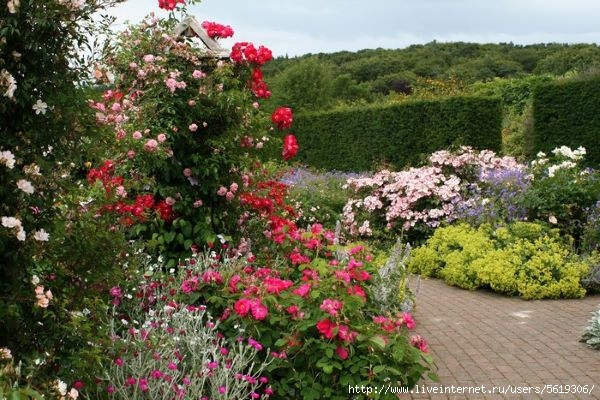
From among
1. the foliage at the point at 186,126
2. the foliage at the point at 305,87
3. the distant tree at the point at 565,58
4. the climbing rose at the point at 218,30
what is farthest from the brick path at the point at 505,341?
the distant tree at the point at 565,58

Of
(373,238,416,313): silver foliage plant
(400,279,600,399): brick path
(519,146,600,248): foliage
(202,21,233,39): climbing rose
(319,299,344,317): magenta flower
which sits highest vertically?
(202,21,233,39): climbing rose

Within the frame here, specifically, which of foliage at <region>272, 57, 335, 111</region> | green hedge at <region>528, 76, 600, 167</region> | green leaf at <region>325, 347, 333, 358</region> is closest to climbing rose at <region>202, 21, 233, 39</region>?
green leaf at <region>325, 347, 333, 358</region>

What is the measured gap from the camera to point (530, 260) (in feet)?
24.2

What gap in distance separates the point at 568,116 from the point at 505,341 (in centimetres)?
765

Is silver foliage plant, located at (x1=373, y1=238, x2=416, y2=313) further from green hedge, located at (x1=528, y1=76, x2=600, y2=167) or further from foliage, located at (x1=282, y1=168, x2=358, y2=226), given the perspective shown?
green hedge, located at (x1=528, y1=76, x2=600, y2=167)

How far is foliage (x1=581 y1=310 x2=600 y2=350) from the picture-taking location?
5109 mm

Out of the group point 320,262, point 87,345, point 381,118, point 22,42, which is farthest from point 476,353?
point 381,118

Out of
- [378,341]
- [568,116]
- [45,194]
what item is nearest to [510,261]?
[378,341]

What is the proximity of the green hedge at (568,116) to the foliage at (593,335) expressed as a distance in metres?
6.85

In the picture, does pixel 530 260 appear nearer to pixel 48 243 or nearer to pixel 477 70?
pixel 48 243

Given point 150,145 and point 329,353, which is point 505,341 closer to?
point 329,353

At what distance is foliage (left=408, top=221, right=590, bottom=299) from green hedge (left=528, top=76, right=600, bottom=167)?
389 cm

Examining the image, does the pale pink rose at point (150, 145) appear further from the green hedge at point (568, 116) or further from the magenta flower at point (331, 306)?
the green hedge at point (568, 116)

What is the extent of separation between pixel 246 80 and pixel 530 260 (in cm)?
386
